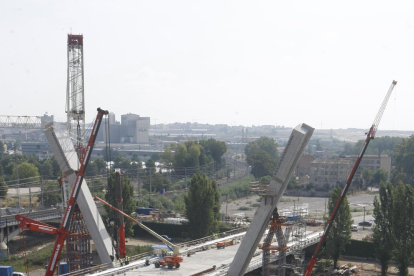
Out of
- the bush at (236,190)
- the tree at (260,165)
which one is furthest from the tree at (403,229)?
the tree at (260,165)

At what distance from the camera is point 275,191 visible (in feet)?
61.2

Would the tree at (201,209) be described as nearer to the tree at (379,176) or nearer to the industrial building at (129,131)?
the tree at (379,176)

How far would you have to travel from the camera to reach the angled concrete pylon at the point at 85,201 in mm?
20578

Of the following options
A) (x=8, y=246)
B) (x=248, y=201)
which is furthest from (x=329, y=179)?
(x=8, y=246)

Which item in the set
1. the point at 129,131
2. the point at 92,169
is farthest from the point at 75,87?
the point at 129,131

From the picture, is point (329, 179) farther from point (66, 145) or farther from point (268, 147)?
point (66, 145)

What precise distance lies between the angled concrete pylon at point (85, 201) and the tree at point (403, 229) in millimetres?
13460

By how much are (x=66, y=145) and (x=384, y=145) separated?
91.3 m

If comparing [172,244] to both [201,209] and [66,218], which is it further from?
[201,209]

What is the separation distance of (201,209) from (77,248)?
1188 cm

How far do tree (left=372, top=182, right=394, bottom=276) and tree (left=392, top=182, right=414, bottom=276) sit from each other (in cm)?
39

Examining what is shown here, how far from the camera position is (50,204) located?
42062mm

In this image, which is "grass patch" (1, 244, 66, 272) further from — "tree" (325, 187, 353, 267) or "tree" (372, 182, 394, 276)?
"tree" (372, 182, 394, 276)

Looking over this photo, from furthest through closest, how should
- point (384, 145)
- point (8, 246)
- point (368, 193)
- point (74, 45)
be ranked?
1. point (384, 145)
2. point (368, 193)
3. point (8, 246)
4. point (74, 45)
